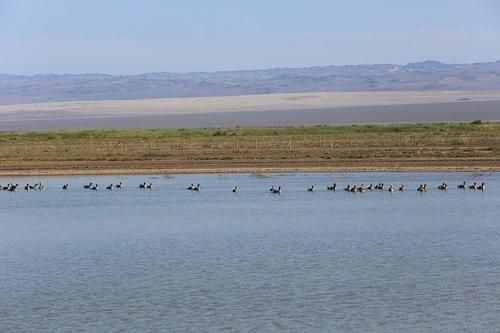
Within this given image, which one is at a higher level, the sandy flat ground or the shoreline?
the sandy flat ground

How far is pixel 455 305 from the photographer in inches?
755

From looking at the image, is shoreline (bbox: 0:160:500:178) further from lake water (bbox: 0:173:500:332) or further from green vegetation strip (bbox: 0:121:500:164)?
lake water (bbox: 0:173:500:332)

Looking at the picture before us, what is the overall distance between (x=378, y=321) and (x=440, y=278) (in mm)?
3570

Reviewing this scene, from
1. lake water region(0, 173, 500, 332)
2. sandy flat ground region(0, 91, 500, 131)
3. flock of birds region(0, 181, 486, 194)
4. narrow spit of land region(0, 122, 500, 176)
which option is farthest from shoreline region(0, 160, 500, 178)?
sandy flat ground region(0, 91, 500, 131)

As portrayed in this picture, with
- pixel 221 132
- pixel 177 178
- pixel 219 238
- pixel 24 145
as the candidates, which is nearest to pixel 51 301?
pixel 219 238

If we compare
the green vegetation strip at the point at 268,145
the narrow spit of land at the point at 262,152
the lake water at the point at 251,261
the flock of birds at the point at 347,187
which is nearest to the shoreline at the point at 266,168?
the narrow spit of land at the point at 262,152

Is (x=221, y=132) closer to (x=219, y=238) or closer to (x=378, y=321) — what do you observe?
(x=219, y=238)

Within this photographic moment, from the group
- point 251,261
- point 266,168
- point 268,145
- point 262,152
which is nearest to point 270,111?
point 268,145

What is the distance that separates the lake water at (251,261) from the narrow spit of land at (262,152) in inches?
273

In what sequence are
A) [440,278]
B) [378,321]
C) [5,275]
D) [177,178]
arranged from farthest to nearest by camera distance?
[177,178] → [5,275] → [440,278] → [378,321]

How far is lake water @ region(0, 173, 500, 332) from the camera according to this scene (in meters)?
18.7

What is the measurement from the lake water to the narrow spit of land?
6929mm

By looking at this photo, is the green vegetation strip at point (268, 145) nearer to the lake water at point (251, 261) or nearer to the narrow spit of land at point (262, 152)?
the narrow spit of land at point (262, 152)

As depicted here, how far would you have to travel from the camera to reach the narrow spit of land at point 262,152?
44906 millimetres
